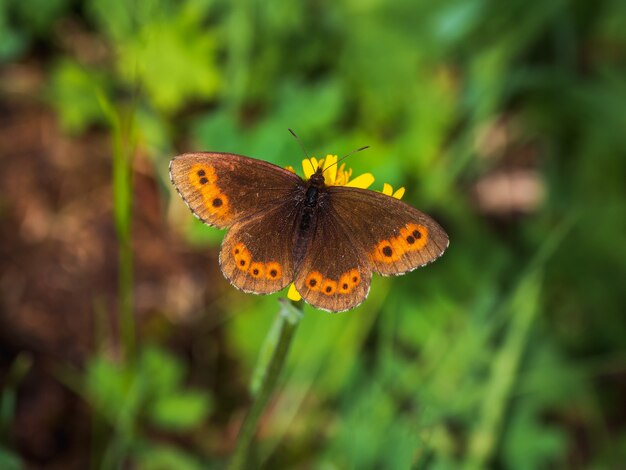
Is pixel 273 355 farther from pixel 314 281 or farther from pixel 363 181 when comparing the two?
pixel 363 181

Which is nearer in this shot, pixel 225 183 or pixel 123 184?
pixel 225 183

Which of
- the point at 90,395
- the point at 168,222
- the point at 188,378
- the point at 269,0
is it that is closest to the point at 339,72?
the point at 269,0

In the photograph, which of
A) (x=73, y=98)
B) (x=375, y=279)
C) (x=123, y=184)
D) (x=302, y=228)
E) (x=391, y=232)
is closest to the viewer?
(x=391, y=232)

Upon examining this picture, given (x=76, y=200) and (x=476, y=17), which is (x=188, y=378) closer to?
(x=76, y=200)

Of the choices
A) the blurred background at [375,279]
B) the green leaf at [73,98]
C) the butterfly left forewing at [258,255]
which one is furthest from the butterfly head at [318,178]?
the green leaf at [73,98]

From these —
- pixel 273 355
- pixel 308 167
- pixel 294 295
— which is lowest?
pixel 273 355

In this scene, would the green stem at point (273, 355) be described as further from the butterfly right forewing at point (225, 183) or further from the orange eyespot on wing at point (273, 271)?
the butterfly right forewing at point (225, 183)

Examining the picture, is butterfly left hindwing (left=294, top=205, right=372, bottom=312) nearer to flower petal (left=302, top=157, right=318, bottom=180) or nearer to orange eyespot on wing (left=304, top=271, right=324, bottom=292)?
orange eyespot on wing (left=304, top=271, right=324, bottom=292)

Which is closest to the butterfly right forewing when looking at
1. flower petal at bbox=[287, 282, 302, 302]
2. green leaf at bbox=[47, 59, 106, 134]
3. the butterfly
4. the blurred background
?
the butterfly

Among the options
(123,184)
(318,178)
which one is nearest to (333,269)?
(318,178)
